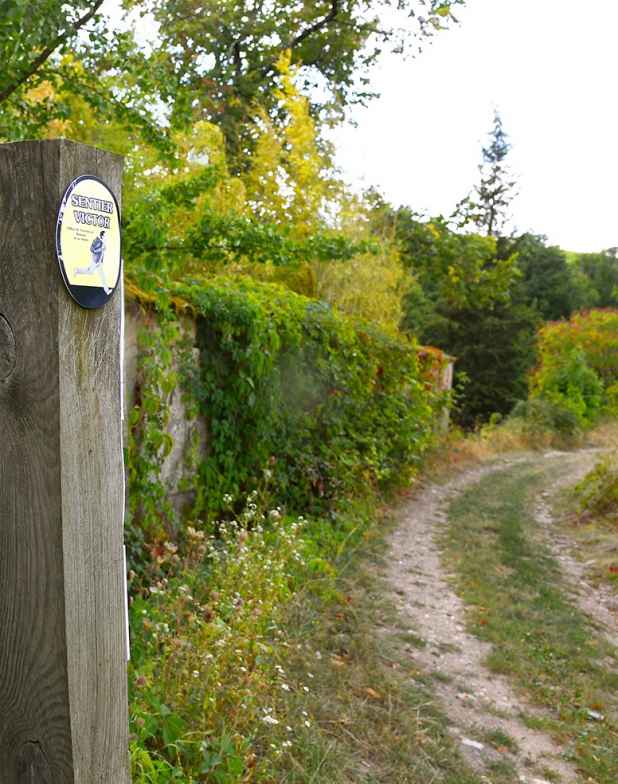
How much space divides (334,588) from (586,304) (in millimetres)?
37543

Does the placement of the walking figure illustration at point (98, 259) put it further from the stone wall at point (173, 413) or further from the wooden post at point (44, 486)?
the stone wall at point (173, 413)

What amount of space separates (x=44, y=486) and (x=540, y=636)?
489 cm

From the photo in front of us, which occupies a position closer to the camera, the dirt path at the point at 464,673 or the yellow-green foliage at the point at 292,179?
the dirt path at the point at 464,673

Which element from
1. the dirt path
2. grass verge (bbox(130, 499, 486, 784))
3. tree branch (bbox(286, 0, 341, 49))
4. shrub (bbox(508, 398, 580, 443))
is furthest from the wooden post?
shrub (bbox(508, 398, 580, 443))

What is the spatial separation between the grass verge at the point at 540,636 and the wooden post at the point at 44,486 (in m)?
3.21

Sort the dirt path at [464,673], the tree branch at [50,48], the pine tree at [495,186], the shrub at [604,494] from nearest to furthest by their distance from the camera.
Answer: the dirt path at [464,673]
the tree branch at [50,48]
the shrub at [604,494]
the pine tree at [495,186]

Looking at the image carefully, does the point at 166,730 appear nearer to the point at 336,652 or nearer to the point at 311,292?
the point at 336,652

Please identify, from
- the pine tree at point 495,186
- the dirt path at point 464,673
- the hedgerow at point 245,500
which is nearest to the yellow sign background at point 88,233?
the hedgerow at point 245,500

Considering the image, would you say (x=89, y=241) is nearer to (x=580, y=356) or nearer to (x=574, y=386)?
(x=574, y=386)

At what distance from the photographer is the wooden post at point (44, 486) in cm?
147

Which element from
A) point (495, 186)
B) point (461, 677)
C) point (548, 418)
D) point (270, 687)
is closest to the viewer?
point (270, 687)

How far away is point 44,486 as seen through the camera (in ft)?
4.86

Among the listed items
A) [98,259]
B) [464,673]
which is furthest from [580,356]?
[98,259]

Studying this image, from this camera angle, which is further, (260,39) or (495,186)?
(495,186)
